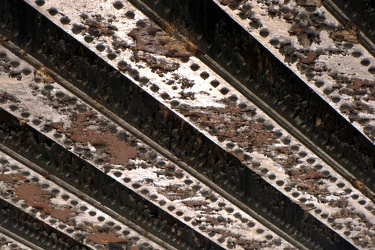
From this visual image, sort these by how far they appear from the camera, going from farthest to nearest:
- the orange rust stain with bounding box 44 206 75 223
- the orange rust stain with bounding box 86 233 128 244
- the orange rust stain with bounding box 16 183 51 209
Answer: the orange rust stain with bounding box 86 233 128 244 < the orange rust stain with bounding box 44 206 75 223 < the orange rust stain with bounding box 16 183 51 209

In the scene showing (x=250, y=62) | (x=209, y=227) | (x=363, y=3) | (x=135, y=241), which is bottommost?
(x=135, y=241)

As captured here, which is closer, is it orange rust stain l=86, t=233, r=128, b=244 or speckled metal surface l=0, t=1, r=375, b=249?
speckled metal surface l=0, t=1, r=375, b=249

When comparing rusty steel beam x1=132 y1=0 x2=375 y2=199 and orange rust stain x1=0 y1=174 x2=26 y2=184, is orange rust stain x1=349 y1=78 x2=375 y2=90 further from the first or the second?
orange rust stain x1=0 y1=174 x2=26 y2=184

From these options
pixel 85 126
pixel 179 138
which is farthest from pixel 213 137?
pixel 85 126

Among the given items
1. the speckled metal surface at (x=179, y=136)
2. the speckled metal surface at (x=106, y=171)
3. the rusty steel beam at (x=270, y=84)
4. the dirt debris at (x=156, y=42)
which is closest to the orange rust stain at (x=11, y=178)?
the speckled metal surface at (x=106, y=171)

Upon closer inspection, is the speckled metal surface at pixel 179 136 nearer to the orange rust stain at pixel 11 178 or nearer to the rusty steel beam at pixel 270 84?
the rusty steel beam at pixel 270 84

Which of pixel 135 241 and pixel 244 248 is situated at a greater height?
pixel 244 248

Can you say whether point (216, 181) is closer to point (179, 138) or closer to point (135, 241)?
point (179, 138)

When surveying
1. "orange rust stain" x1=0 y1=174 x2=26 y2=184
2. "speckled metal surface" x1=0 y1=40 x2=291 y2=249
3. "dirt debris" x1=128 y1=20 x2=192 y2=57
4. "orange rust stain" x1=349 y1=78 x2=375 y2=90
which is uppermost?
"orange rust stain" x1=349 y1=78 x2=375 y2=90

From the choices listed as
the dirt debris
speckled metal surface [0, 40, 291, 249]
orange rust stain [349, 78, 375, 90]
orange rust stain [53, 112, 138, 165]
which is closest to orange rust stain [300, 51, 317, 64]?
orange rust stain [349, 78, 375, 90]
